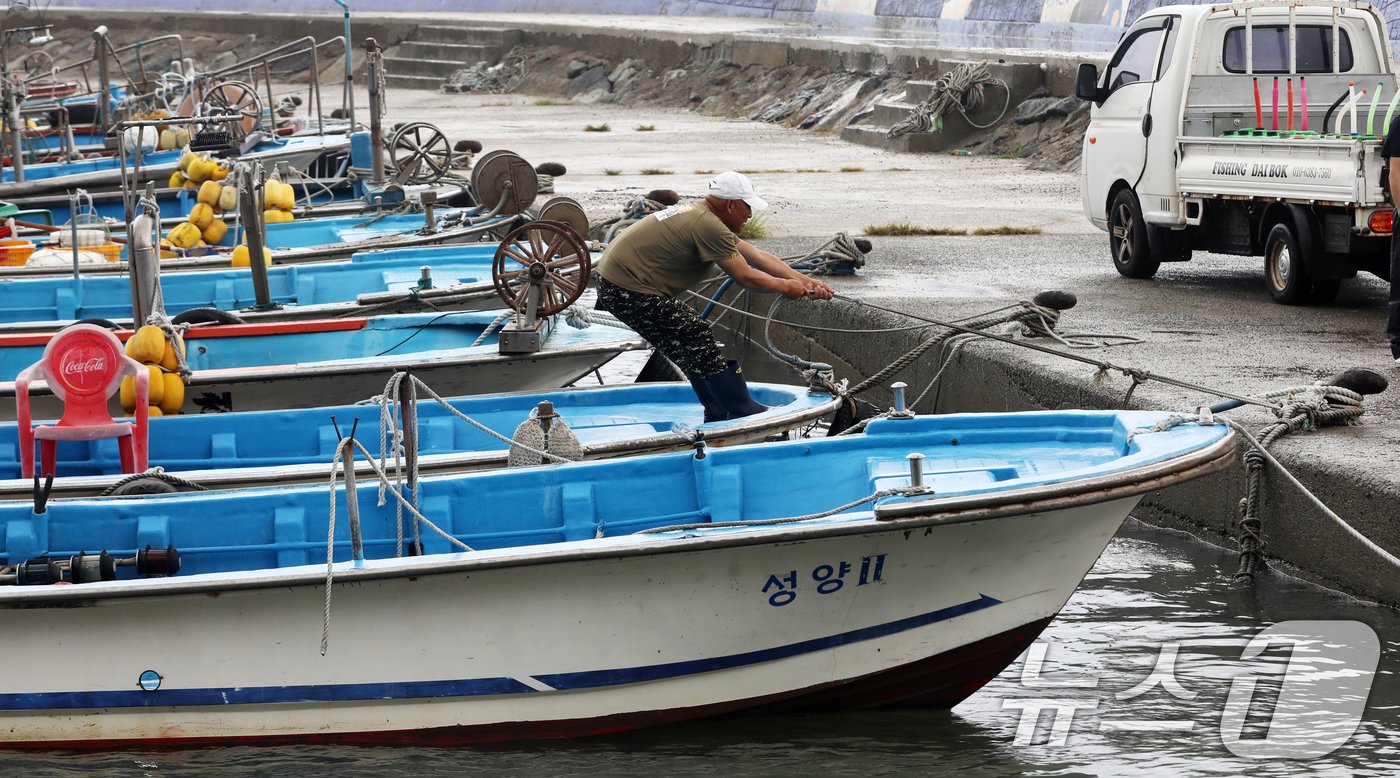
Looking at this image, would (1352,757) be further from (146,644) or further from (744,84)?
(744,84)

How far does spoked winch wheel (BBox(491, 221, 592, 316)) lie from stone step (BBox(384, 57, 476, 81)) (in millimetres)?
30588

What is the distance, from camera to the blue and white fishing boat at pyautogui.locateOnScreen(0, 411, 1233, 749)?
5.23 meters

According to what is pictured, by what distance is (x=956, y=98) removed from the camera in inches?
858

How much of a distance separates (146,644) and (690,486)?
200cm

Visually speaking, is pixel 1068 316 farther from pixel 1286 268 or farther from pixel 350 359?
pixel 350 359

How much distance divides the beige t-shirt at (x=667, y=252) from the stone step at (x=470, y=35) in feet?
107

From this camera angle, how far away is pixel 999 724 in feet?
18.7

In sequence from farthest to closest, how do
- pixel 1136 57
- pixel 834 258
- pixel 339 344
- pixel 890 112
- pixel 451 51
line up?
pixel 451 51 → pixel 890 112 → pixel 1136 57 → pixel 834 258 → pixel 339 344

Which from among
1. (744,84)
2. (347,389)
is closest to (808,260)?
(347,389)

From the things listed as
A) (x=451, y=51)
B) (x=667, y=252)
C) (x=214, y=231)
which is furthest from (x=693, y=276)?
(x=451, y=51)

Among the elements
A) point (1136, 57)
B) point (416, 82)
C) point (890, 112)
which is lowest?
point (416, 82)

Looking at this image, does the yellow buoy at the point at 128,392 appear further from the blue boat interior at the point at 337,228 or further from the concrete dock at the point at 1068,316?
the blue boat interior at the point at 337,228

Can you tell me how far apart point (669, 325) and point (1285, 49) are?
20.7 feet

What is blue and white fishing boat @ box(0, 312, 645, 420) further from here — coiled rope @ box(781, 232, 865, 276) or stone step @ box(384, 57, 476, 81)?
stone step @ box(384, 57, 476, 81)
